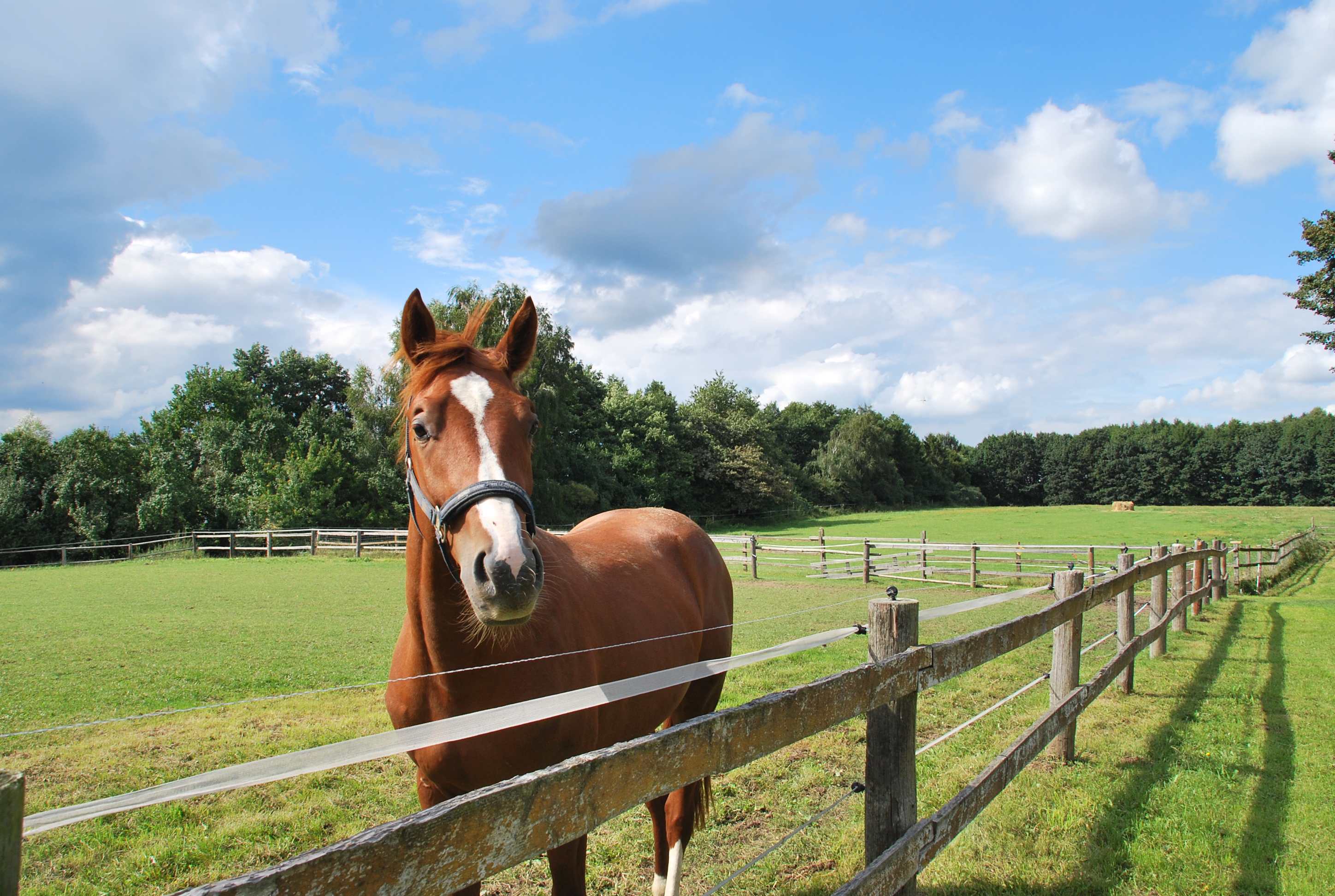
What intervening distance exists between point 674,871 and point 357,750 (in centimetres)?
231

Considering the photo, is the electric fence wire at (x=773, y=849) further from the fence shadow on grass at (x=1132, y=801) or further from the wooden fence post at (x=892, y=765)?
the fence shadow on grass at (x=1132, y=801)

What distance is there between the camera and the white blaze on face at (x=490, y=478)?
1.65 meters

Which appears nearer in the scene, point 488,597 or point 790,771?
point 488,597

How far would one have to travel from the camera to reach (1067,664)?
449cm

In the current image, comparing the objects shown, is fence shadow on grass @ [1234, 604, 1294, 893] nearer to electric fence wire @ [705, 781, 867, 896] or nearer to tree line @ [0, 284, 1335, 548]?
electric fence wire @ [705, 781, 867, 896]

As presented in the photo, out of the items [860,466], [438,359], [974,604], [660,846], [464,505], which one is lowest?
[660,846]

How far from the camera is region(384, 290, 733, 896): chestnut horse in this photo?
1767 millimetres

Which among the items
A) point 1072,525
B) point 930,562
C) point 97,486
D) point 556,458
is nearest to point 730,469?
point 556,458

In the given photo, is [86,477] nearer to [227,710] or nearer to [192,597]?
[192,597]

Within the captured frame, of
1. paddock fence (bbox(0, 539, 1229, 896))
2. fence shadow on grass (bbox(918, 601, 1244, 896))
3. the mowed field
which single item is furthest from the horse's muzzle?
fence shadow on grass (bbox(918, 601, 1244, 896))

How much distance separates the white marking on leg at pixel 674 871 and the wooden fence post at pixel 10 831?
283cm

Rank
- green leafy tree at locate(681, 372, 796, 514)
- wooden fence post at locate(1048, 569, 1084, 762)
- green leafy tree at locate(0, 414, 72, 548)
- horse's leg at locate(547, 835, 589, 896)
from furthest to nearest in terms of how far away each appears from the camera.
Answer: green leafy tree at locate(681, 372, 796, 514), green leafy tree at locate(0, 414, 72, 548), wooden fence post at locate(1048, 569, 1084, 762), horse's leg at locate(547, 835, 589, 896)

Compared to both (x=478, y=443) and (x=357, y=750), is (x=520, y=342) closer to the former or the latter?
(x=478, y=443)

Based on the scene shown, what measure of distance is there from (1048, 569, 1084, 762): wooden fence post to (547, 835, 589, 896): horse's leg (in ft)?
11.8
